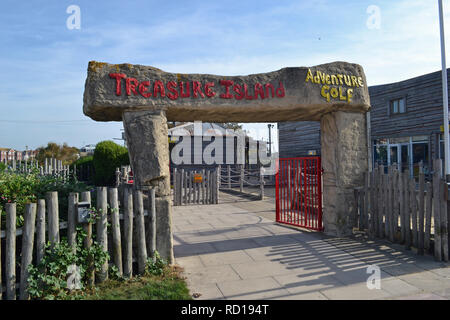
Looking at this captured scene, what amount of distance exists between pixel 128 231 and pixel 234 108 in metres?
2.86

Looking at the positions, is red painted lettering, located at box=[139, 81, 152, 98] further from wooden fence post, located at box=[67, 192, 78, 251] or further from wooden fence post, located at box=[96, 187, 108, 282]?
wooden fence post, located at box=[67, 192, 78, 251]

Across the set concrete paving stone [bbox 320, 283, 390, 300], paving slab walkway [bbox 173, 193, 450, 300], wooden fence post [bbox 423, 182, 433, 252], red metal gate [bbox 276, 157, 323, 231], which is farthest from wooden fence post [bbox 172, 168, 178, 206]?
concrete paving stone [bbox 320, 283, 390, 300]

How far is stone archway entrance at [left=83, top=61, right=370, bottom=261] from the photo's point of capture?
513 centimetres

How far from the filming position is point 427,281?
4172 mm

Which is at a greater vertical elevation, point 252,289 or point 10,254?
point 10,254

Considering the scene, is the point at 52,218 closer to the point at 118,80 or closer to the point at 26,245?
the point at 26,245

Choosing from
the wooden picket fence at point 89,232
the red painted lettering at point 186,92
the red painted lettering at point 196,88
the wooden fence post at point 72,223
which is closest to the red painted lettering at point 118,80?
the red painted lettering at point 186,92

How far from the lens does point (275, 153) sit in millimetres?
29703

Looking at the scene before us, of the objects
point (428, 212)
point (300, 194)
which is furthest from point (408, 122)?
point (428, 212)

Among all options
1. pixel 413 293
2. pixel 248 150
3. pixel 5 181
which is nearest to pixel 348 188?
pixel 413 293

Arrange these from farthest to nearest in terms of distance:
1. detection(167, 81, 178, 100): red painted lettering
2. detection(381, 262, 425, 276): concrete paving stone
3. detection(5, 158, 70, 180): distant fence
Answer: detection(5, 158, 70, 180): distant fence < detection(167, 81, 178, 100): red painted lettering < detection(381, 262, 425, 276): concrete paving stone

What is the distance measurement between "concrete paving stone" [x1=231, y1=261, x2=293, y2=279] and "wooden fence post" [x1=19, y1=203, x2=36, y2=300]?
2726 millimetres
